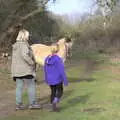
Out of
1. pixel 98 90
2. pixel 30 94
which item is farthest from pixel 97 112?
pixel 98 90

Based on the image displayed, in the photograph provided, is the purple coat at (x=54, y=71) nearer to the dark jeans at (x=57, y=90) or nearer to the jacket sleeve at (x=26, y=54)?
the dark jeans at (x=57, y=90)

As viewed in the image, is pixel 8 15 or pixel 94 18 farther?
pixel 94 18

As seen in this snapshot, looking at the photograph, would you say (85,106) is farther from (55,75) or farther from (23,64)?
(23,64)

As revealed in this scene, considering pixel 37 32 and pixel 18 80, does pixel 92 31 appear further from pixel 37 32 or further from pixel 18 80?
pixel 18 80

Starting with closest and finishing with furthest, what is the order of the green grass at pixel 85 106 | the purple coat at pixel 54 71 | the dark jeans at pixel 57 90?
the green grass at pixel 85 106, the purple coat at pixel 54 71, the dark jeans at pixel 57 90

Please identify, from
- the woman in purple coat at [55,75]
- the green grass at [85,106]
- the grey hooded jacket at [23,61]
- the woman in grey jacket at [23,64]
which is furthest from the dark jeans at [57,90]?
the grey hooded jacket at [23,61]

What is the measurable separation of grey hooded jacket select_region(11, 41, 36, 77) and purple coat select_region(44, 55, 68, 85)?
37 cm

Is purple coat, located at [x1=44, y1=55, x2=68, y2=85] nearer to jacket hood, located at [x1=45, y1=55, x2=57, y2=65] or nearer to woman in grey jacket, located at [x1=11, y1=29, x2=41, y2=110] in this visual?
jacket hood, located at [x1=45, y1=55, x2=57, y2=65]

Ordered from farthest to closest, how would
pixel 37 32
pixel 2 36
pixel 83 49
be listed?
pixel 83 49 < pixel 37 32 < pixel 2 36

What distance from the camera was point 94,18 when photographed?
51.4m

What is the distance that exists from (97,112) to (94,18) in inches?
1637

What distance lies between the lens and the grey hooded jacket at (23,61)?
1073cm

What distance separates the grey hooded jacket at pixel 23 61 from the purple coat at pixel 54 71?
14.6 inches

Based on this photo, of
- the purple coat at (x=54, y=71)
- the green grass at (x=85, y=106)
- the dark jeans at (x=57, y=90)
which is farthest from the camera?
the dark jeans at (x=57, y=90)
